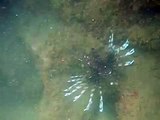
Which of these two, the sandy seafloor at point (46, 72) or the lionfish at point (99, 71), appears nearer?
the lionfish at point (99, 71)

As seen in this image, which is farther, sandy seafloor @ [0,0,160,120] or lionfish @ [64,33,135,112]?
sandy seafloor @ [0,0,160,120]

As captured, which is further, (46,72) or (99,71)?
(46,72)

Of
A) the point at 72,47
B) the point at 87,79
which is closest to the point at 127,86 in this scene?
the point at 87,79

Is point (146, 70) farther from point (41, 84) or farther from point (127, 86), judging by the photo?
point (41, 84)
